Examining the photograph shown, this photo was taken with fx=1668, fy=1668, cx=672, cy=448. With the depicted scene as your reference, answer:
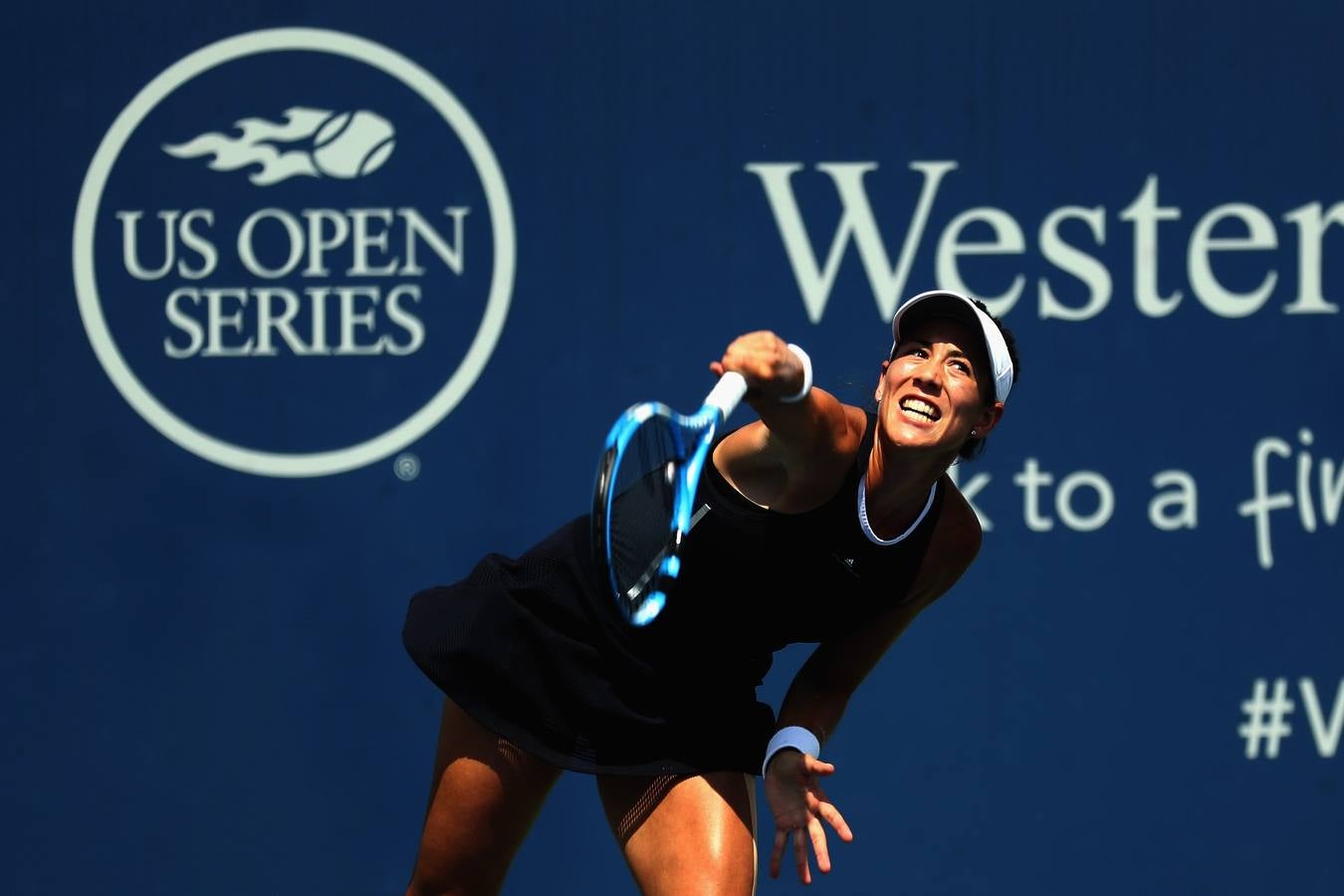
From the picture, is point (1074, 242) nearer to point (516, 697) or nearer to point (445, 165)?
point (445, 165)

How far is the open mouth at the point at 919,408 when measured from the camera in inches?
98.8

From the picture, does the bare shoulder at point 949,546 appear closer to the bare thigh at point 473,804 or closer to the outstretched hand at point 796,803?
the outstretched hand at point 796,803

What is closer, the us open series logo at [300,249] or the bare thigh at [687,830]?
the bare thigh at [687,830]

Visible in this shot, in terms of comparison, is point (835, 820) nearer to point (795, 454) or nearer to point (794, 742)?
point (794, 742)

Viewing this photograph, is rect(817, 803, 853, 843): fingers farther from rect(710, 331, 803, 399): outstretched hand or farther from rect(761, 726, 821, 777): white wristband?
rect(710, 331, 803, 399): outstretched hand

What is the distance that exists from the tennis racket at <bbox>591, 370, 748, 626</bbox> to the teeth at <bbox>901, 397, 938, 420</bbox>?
0.30m

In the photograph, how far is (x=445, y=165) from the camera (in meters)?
3.77

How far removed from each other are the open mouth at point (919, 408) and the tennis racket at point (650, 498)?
300mm

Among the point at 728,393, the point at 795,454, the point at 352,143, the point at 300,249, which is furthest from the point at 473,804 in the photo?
the point at 352,143

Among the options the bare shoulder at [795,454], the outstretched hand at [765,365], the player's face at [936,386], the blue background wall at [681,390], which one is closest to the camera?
the outstretched hand at [765,365]

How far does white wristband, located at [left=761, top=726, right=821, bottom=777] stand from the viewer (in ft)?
8.87

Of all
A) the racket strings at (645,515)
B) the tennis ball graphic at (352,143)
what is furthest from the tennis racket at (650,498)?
the tennis ball graphic at (352,143)

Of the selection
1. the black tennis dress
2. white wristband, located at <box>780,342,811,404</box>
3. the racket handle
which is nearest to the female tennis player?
the black tennis dress

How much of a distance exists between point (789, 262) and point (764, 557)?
1.31 m
